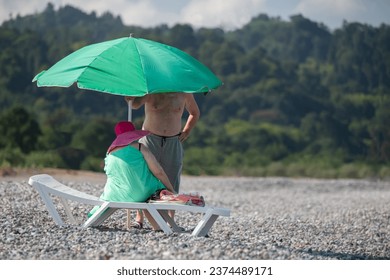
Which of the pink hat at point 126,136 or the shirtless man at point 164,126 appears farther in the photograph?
the shirtless man at point 164,126

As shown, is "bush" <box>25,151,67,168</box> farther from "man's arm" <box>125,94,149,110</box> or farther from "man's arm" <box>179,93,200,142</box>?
"man's arm" <box>125,94,149,110</box>

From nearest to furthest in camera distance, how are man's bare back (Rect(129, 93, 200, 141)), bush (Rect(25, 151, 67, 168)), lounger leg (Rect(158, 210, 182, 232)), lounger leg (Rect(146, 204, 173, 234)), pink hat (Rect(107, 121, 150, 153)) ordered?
lounger leg (Rect(146, 204, 173, 234)), pink hat (Rect(107, 121, 150, 153)), man's bare back (Rect(129, 93, 200, 141)), lounger leg (Rect(158, 210, 182, 232)), bush (Rect(25, 151, 67, 168))

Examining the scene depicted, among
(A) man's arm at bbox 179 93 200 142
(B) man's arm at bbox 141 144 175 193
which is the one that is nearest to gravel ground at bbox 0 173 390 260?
(B) man's arm at bbox 141 144 175 193

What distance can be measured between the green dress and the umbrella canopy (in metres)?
0.68

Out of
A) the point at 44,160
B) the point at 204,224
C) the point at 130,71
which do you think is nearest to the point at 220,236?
the point at 204,224

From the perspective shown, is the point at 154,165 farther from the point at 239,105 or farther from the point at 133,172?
the point at 239,105

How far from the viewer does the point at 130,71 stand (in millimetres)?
7441

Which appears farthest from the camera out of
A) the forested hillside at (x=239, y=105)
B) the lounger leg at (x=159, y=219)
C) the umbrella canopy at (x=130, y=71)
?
the forested hillside at (x=239, y=105)

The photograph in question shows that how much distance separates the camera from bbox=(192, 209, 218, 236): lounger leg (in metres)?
7.40

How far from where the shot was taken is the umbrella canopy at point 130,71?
7.30 m

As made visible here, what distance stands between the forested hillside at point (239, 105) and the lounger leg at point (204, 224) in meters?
14.1

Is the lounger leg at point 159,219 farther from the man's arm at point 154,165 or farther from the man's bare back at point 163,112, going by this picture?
the man's bare back at point 163,112

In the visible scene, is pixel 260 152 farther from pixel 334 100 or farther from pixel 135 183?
pixel 135 183

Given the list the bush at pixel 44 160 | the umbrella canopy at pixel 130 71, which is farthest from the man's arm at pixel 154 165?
the bush at pixel 44 160
